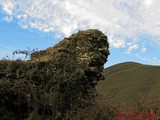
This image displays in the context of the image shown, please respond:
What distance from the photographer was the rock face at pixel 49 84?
21.5 m

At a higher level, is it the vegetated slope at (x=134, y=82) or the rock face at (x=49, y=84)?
the vegetated slope at (x=134, y=82)

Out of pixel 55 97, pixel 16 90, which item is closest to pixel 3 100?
pixel 16 90

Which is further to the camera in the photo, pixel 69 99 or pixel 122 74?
pixel 122 74

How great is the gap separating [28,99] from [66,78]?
8.97 feet

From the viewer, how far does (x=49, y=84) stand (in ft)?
72.2

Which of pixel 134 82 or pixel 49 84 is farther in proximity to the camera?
pixel 134 82

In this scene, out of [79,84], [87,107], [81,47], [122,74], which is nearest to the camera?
[87,107]

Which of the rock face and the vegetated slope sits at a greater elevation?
the vegetated slope

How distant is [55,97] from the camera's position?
70.5 ft

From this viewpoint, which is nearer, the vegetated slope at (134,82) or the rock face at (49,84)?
the rock face at (49,84)

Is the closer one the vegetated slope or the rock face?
the rock face

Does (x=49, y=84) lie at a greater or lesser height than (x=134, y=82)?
lesser

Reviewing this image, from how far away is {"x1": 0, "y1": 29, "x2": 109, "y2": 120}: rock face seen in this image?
21.5m

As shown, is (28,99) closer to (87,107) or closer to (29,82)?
(29,82)
